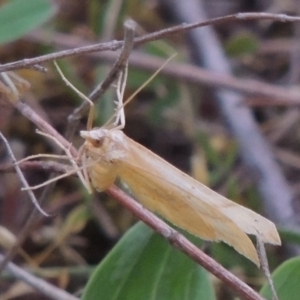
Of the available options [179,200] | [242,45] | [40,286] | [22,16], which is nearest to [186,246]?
[179,200]

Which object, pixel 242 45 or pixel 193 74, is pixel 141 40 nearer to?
pixel 193 74

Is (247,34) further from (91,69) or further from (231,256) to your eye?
(231,256)

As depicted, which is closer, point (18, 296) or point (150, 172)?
point (150, 172)

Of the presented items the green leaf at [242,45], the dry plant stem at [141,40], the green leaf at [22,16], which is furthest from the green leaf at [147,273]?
the green leaf at [242,45]

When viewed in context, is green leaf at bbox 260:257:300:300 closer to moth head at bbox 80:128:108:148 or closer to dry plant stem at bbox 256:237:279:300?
dry plant stem at bbox 256:237:279:300

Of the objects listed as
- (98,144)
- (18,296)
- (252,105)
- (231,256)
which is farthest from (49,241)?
(252,105)

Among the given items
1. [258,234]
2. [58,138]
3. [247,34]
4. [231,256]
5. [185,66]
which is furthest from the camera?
[247,34]
